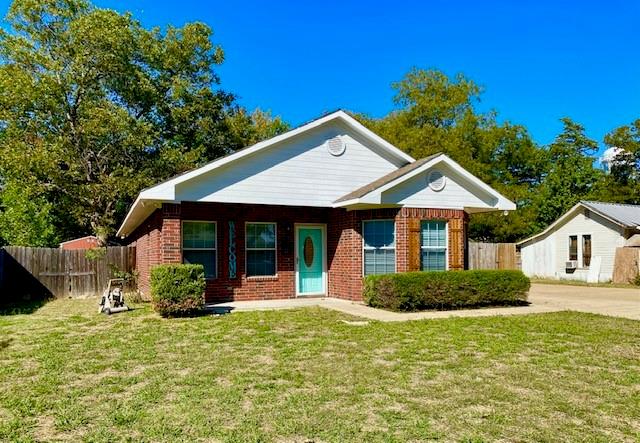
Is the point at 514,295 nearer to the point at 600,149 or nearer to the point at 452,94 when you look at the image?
the point at 452,94

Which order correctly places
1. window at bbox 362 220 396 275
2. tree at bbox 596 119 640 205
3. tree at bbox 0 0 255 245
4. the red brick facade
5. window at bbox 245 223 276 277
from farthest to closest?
1. tree at bbox 596 119 640 205
2. tree at bbox 0 0 255 245
3. window at bbox 245 223 276 277
4. window at bbox 362 220 396 275
5. the red brick facade

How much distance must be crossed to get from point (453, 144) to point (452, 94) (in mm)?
6121

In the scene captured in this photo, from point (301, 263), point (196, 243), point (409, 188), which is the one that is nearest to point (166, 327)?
point (196, 243)

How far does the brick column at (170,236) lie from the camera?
12781 mm

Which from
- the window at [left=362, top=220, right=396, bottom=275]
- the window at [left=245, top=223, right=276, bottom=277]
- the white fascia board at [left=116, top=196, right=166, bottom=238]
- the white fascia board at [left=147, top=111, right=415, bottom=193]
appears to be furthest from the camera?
the window at [left=245, top=223, right=276, bottom=277]

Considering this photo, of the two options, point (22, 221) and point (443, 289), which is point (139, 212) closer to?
point (443, 289)

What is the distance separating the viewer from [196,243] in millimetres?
14102

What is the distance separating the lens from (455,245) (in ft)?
46.7

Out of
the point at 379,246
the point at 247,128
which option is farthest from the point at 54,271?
the point at 247,128

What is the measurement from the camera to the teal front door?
15.4 metres

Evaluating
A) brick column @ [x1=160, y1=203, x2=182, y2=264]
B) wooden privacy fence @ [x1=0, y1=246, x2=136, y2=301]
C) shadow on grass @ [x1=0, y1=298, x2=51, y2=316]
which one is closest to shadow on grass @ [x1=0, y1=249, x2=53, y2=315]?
wooden privacy fence @ [x1=0, y1=246, x2=136, y2=301]

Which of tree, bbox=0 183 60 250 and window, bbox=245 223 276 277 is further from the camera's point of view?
tree, bbox=0 183 60 250

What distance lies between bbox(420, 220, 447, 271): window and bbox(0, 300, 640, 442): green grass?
155 inches

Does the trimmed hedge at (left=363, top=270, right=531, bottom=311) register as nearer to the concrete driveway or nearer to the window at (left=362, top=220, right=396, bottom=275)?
the window at (left=362, top=220, right=396, bottom=275)
